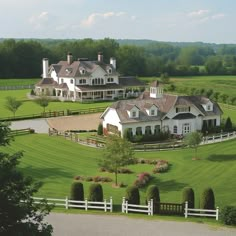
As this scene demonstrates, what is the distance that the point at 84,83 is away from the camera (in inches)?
3462

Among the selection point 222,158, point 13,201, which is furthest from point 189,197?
point 222,158

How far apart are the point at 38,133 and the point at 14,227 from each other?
36970mm

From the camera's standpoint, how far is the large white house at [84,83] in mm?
86125

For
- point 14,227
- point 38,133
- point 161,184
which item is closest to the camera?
point 14,227

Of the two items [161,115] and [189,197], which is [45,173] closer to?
[189,197]

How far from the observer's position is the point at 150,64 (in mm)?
145000

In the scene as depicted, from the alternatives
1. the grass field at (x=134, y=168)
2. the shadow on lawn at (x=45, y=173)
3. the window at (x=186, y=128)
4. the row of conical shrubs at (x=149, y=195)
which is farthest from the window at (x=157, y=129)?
the row of conical shrubs at (x=149, y=195)

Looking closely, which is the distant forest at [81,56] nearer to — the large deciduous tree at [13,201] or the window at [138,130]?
the window at [138,130]

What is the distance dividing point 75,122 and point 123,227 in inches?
1498

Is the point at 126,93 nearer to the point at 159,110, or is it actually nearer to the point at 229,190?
the point at 159,110

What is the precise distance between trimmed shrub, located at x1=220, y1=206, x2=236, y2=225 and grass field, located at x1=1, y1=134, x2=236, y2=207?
13.0 ft

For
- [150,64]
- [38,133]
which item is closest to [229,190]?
[38,133]

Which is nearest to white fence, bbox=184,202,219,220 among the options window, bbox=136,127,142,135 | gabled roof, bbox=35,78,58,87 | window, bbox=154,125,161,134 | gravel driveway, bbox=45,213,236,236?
gravel driveway, bbox=45,213,236,236

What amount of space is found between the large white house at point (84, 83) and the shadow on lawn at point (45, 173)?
46.1 m
